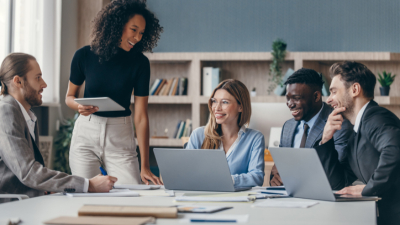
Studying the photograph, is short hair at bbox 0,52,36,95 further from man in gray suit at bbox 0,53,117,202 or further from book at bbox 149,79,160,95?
book at bbox 149,79,160,95

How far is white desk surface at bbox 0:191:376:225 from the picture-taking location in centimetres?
104

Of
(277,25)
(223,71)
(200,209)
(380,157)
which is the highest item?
(277,25)

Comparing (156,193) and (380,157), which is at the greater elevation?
(380,157)

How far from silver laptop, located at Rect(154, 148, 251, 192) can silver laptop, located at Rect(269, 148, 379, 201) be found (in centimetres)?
21

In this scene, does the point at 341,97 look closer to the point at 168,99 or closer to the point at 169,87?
the point at 168,99

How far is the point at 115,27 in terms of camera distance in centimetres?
215

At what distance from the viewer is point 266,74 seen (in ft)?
15.6

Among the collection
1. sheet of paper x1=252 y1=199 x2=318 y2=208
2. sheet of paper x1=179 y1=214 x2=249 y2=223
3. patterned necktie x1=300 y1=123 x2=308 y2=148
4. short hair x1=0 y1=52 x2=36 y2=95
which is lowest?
sheet of paper x1=252 y1=199 x2=318 y2=208

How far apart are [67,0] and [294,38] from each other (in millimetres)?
2591

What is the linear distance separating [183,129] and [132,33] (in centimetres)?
257

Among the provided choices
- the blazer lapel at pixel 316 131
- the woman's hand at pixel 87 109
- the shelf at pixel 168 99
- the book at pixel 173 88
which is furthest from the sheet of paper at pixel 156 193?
the book at pixel 173 88

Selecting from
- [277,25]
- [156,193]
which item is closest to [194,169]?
[156,193]

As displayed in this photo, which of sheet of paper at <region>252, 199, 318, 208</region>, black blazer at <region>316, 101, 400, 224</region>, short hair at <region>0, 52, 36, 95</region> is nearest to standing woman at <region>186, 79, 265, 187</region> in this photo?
black blazer at <region>316, 101, 400, 224</region>

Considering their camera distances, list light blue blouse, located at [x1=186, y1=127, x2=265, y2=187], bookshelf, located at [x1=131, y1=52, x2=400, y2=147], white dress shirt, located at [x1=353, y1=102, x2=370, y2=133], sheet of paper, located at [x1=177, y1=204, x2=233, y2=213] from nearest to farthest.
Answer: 1. sheet of paper, located at [x1=177, y1=204, x2=233, y2=213]
2. white dress shirt, located at [x1=353, y1=102, x2=370, y2=133]
3. light blue blouse, located at [x1=186, y1=127, x2=265, y2=187]
4. bookshelf, located at [x1=131, y1=52, x2=400, y2=147]
